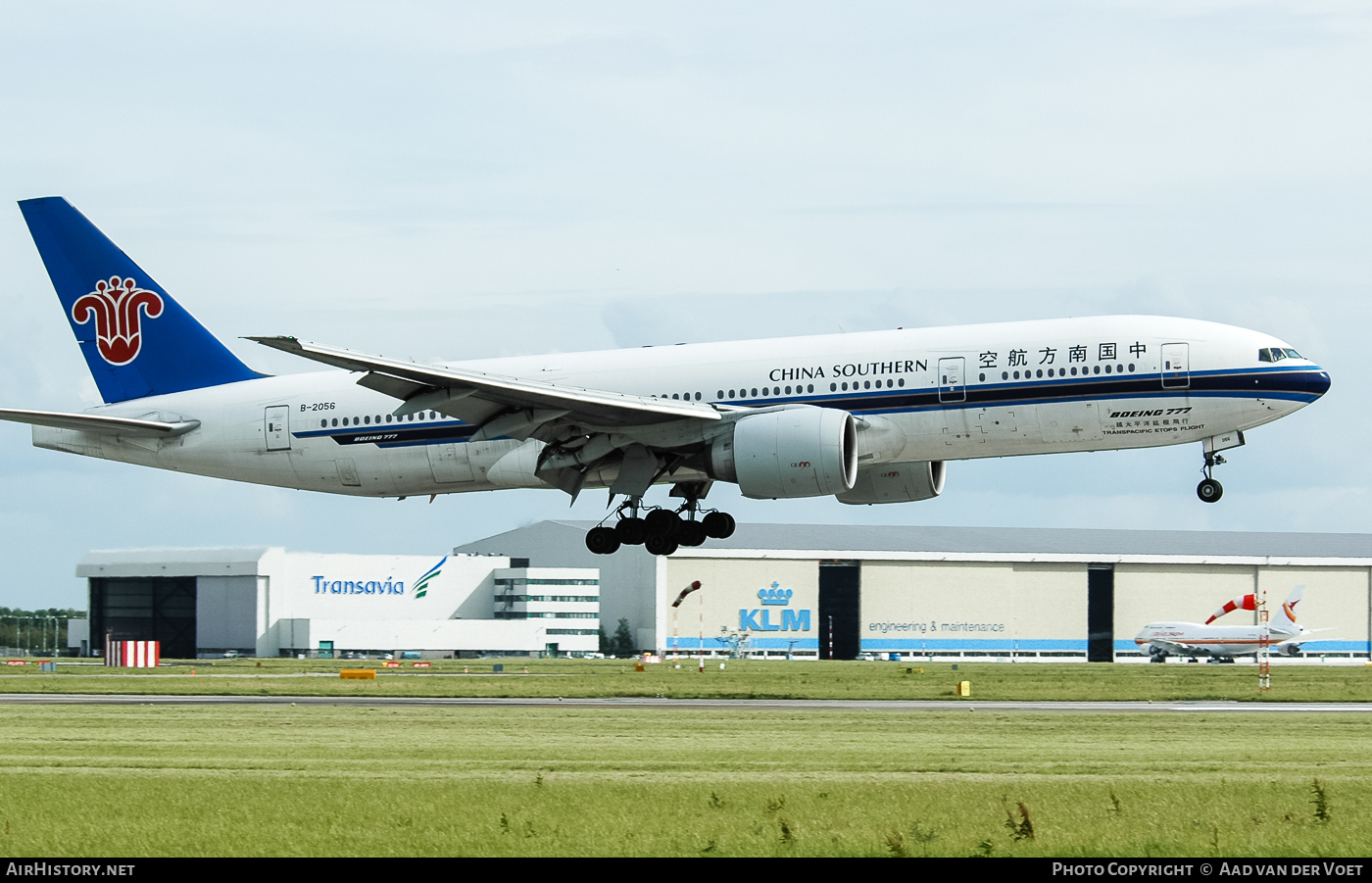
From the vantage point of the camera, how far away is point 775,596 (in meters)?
122

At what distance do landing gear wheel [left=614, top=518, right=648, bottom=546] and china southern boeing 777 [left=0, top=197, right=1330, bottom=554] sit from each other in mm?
60

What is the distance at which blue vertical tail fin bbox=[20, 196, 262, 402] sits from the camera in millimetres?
43594

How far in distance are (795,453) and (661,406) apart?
345 centimetres

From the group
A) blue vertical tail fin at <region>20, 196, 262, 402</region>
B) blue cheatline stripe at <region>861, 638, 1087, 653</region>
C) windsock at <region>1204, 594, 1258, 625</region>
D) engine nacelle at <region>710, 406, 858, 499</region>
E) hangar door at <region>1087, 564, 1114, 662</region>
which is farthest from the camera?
hangar door at <region>1087, 564, 1114, 662</region>

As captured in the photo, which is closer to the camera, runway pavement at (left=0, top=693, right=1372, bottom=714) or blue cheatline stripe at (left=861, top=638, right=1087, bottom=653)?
runway pavement at (left=0, top=693, right=1372, bottom=714)

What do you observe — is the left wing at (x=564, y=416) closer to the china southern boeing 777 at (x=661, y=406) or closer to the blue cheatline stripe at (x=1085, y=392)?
the china southern boeing 777 at (x=661, y=406)

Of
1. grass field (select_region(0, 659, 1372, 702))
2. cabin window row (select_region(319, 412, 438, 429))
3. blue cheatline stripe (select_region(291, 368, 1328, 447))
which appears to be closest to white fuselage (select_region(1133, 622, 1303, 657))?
grass field (select_region(0, 659, 1372, 702))

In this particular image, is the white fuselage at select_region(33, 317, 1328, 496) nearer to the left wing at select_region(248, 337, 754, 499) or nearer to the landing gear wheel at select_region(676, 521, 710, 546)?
the left wing at select_region(248, 337, 754, 499)

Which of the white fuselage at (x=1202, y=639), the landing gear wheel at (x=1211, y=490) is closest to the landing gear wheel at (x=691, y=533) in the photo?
the landing gear wheel at (x=1211, y=490)


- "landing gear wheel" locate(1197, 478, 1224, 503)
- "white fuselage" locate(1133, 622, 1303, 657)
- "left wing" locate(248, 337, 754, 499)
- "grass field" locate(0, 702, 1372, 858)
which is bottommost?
"white fuselage" locate(1133, 622, 1303, 657)

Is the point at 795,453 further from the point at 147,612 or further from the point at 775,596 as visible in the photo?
the point at 147,612

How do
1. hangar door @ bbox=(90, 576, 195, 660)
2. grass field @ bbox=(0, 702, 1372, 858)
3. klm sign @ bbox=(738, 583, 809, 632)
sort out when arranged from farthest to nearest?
hangar door @ bbox=(90, 576, 195, 660) < klm sign @ bbox=(738, 583, 809, 632) < grass field @ bbox=(0, 702, 1372, 858)

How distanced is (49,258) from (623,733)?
961 inches
